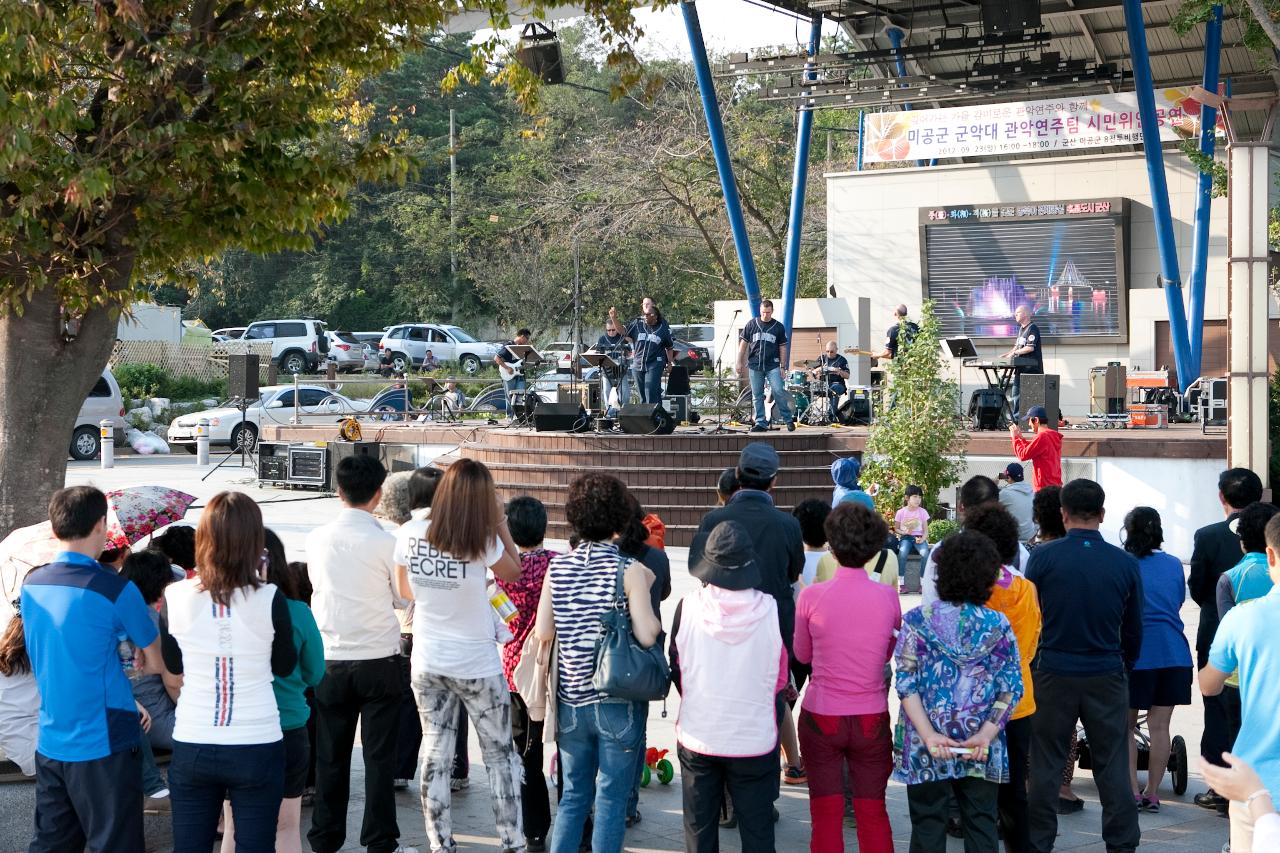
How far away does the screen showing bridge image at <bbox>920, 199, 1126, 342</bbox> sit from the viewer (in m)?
22.5

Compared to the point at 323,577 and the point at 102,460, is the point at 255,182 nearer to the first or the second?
the point at 323,577

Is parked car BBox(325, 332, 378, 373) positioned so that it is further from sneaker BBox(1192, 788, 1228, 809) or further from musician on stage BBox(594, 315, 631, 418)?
sneaker BBox(1192, 788, 1228, 809)

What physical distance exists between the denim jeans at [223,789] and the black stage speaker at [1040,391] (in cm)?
1319

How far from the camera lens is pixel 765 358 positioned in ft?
55.5

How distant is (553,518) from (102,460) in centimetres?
1110

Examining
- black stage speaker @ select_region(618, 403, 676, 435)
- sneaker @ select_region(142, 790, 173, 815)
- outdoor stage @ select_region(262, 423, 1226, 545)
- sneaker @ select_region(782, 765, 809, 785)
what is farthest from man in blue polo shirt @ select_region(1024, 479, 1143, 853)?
black stage speaker @ select_region(618, 403, 676, 435)

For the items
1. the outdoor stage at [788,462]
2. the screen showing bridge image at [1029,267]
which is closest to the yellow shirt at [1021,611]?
the outdoor stage at [788,462]

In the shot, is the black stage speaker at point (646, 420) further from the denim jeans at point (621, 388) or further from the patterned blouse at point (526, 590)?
the patterned blouse at point (526, 590)

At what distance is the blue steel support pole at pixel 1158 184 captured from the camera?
758 inches

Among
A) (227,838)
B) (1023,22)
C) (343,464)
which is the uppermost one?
(1023,22)

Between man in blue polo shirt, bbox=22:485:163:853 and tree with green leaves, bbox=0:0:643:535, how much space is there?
1837mm

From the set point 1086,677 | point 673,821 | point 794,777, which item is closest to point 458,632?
point 673,821

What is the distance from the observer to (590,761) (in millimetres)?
5035

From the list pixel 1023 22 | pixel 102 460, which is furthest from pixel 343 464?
pixel 102 460
